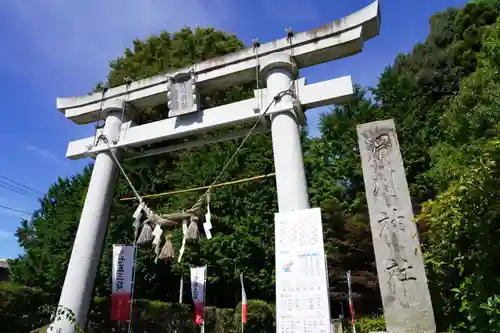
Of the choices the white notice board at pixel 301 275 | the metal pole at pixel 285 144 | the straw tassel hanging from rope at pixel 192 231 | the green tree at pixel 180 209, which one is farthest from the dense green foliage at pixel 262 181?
the white notice board at pixel 301 275

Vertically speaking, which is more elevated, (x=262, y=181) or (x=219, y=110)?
(x=262, y=181)

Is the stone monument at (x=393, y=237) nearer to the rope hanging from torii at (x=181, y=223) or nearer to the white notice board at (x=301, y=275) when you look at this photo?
the white notice board at (x=301, y=275)

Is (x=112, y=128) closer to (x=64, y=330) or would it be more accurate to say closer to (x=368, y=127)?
(x=64, y=330)

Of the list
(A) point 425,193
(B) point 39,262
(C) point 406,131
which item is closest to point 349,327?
(A) point 425,193

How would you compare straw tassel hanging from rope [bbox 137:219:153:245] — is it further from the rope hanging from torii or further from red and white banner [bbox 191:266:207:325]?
red and white banner [bbox 191:266:207:325]

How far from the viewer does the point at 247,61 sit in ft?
16.9

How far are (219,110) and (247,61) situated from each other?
818 mm

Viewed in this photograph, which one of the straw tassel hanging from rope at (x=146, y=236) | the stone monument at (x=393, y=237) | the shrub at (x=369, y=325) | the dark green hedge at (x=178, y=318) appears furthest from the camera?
the shrub at (x=369, y=325)

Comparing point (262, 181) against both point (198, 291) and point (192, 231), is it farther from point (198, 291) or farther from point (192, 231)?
point (192, 231)

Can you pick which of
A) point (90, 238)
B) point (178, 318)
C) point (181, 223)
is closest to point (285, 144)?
point (181, 223)

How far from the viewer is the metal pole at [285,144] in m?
4.05

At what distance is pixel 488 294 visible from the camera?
10.5 feet

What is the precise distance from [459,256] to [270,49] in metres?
3.43

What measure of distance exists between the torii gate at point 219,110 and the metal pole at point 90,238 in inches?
0.5
